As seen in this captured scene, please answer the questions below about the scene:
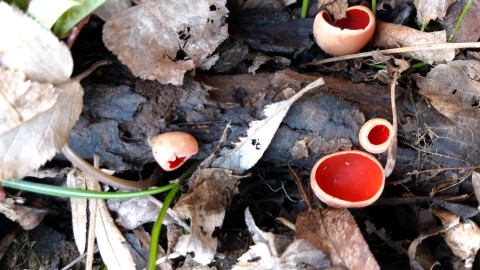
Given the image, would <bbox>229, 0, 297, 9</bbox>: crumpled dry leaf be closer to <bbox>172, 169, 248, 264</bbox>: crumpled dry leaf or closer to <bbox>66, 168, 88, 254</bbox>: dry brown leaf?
<bbox>172, 169, 248, 264</bbox>: crumpled dry leaf

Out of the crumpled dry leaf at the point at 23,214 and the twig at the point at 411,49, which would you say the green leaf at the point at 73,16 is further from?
the twig at the point at 411,49

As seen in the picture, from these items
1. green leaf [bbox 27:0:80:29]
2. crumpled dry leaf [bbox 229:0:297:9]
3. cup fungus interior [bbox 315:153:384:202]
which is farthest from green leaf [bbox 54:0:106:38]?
cup fungus interior [bbox 315:153:384:202]

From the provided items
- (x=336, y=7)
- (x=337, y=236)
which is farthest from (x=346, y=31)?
(x=337, y=236)

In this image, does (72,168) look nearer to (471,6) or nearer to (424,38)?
(424,38)

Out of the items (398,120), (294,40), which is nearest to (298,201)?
(398,120)

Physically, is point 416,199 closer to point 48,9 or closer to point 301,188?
point 301,188

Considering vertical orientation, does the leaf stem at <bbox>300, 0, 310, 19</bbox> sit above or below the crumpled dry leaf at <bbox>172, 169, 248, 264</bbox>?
above

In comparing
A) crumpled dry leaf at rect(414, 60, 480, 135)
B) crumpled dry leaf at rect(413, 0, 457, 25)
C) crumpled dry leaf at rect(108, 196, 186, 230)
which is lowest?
crumpled dry leaf at rect(108, 196, 186, 230)
